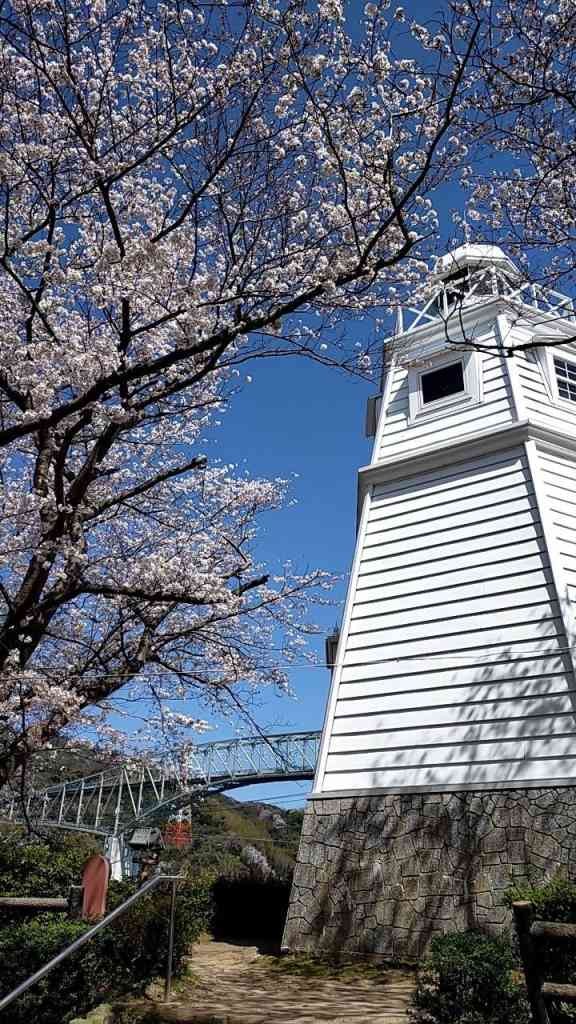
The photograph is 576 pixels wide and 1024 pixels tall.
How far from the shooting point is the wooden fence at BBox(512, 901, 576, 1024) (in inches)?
147

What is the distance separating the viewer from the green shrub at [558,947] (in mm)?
4480

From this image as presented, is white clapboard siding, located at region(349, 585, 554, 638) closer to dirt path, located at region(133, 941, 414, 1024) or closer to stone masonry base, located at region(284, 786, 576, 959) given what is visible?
stone masonry base, located at region(284, 786, 576, 959)

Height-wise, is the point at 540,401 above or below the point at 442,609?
above

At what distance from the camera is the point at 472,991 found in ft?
16.3

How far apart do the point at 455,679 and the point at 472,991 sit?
4.11 m

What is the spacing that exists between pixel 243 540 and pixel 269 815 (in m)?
32.6

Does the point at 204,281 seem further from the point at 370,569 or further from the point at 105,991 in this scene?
the point at 105,991

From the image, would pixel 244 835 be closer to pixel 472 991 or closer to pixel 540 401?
pixel 540 401

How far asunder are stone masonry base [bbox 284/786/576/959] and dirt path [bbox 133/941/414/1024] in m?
0.53

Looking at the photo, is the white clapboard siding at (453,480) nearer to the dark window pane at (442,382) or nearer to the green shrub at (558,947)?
the dark window pane at (442,382)

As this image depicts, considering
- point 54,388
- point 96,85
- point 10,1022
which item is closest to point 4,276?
point 54,388

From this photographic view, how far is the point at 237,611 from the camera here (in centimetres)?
980

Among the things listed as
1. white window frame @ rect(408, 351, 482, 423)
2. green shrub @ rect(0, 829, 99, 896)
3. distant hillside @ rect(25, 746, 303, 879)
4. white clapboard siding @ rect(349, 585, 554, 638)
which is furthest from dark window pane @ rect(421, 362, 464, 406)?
green shrub @ rect(0, 829, 99, 896)

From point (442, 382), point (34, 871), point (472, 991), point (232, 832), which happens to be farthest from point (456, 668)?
point (232, 832)
